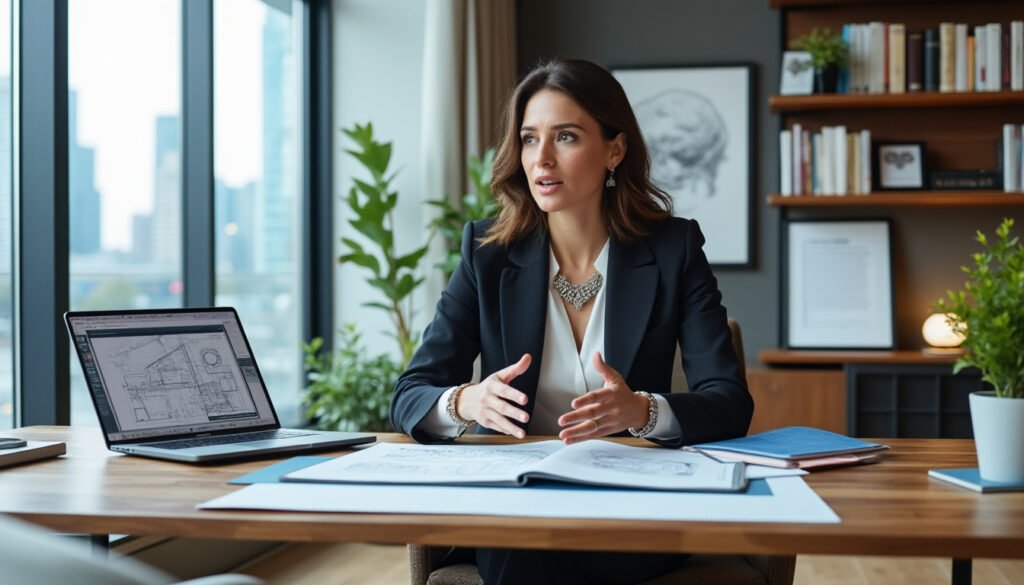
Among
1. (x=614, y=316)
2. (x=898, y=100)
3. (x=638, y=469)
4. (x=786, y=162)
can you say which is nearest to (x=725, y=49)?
(x=786, y=162)

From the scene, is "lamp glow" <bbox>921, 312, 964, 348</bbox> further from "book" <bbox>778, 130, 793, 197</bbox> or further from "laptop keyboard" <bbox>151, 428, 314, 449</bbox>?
"laptop keyboard" <bbox>151, 428, 314, 449</bbox>

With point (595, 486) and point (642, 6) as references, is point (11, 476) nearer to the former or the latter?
point (595, 486)

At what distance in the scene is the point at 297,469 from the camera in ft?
4.41

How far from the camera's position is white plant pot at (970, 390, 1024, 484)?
123 centimetres

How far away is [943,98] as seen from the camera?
399cm

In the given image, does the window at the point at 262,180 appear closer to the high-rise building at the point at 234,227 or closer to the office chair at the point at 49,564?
the high-rise building at the point at 234,227

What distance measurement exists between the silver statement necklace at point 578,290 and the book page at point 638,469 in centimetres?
55

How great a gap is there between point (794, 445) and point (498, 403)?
416 millimetres

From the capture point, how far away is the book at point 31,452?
143 cm

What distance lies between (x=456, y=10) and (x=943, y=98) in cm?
191

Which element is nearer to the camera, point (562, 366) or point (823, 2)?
point (562, 366)

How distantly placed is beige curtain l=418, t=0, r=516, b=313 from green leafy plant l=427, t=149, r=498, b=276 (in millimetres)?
75

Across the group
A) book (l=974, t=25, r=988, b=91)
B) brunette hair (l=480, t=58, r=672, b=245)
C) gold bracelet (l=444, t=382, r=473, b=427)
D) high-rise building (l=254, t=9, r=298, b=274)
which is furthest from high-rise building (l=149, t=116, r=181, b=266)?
book (l=974, t=25, r=988, b=91)

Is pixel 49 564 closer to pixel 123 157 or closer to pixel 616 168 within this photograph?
pixel 616 168
